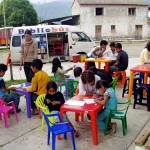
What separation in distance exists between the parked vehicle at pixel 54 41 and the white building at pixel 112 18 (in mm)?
21856

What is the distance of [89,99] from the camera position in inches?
171

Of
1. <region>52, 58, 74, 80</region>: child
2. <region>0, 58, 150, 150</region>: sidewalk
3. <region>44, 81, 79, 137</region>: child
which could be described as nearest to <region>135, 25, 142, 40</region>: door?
<region>52, 58, 74, 80</region>: child

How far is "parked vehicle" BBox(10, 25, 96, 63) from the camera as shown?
13641mm

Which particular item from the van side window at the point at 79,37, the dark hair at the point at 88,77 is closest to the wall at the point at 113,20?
the van side window at the point at 79,37

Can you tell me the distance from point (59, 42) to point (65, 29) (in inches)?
31.2

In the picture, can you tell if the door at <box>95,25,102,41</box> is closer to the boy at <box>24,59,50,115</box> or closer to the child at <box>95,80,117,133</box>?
the boy at <box>24,59,50,115</box>

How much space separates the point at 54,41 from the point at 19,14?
3389 cm

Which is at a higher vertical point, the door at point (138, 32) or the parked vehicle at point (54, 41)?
the door at point (138, 32)

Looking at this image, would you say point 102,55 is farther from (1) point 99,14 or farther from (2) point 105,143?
(1) point 99,14

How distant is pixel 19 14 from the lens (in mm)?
45625

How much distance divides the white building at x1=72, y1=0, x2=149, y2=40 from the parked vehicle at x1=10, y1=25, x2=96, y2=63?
21856mm

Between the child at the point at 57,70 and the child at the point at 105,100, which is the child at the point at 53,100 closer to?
the child at the point at 105,100

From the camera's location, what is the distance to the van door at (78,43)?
13.9 meters

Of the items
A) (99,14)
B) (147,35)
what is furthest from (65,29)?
(147,35)
